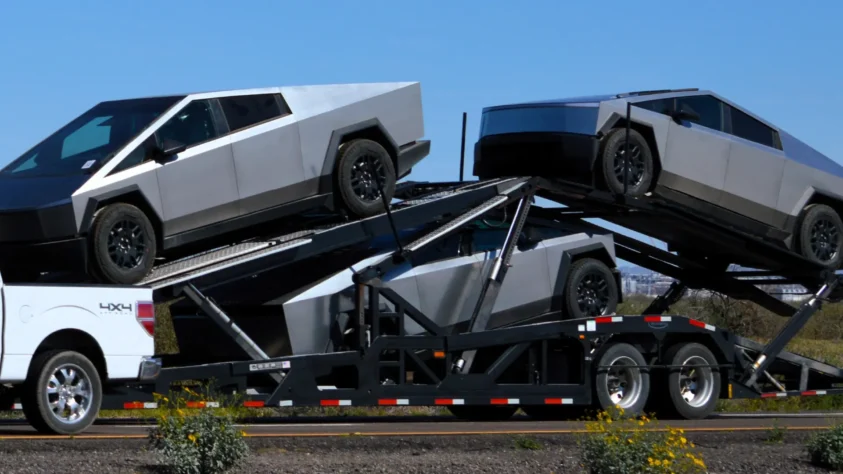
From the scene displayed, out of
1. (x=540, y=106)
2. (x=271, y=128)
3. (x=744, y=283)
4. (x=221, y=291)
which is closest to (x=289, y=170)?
(x=271, y=128)

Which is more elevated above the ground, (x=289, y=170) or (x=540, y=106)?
(x=540, y=106)

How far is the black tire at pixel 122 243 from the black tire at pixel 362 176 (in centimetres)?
245

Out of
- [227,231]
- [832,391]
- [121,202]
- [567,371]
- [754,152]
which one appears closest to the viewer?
[121,202]

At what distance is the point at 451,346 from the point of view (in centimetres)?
1450

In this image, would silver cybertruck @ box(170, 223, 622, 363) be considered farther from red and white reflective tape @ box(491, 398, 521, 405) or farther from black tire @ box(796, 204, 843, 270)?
black tire @ box(796, 204, 843, 270)

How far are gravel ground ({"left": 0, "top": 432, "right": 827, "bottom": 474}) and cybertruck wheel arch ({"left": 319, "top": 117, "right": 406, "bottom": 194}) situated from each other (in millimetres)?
3523

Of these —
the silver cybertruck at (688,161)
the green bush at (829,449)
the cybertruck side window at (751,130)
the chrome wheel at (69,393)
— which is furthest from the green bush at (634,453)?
the cybertruck side window at (751,130)

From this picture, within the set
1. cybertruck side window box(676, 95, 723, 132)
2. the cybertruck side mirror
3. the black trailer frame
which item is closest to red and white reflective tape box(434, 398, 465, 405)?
the black trailer frame

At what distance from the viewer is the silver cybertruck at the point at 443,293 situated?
1354cm

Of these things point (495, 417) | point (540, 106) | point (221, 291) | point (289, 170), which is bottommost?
point (495, 417)

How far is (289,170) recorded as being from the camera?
13.7 meters

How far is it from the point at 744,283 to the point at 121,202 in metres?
10.0

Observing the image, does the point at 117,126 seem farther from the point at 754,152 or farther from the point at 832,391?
the point at 832,391

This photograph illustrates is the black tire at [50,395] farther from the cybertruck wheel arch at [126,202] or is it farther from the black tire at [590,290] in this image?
the black tire at [590,290]
